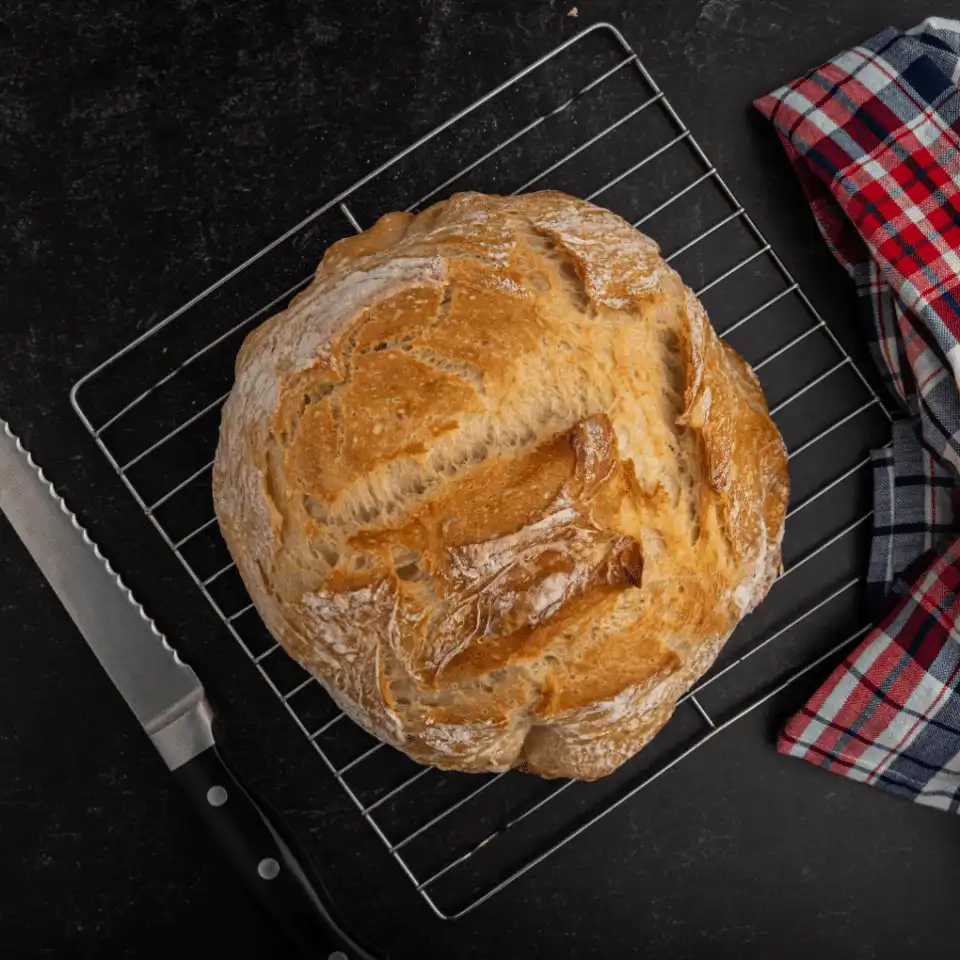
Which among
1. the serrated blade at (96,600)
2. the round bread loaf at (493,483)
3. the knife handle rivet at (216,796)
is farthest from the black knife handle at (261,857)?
the round bread loaf at (493,483)

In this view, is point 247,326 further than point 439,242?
Yes

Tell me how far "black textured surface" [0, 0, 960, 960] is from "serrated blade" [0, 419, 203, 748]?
117mm

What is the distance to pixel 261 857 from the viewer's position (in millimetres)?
1520

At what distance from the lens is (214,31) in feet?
5.49

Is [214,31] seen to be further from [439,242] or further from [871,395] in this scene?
[871,395]

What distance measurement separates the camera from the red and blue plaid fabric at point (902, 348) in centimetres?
158

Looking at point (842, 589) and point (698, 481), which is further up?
point (698, 481)

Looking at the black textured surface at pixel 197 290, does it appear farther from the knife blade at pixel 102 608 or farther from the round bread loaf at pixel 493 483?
the round bread loaf at pixel 493 483

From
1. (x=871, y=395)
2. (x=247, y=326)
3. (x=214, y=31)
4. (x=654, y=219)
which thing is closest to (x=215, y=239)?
(x=247, y=326)

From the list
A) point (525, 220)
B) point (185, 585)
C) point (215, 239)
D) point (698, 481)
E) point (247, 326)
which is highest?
point (215, 239)

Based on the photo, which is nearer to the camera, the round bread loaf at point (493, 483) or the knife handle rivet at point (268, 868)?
the round bread loaf at point (493, 483)

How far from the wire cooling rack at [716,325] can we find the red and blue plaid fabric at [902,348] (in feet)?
0.24

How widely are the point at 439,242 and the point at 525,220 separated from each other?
0.13m

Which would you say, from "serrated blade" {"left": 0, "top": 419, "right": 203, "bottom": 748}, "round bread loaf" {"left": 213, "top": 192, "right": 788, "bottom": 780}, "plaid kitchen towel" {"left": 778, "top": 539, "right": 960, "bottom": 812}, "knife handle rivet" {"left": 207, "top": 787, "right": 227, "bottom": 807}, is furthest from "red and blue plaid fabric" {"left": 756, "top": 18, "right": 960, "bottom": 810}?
"serrated blade" {"left": 0, "top": 419, "right": 203, "bottom": 748}
